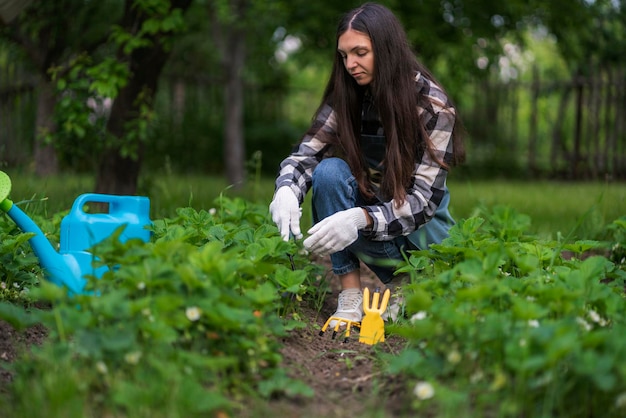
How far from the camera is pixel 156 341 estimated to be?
1.57 m

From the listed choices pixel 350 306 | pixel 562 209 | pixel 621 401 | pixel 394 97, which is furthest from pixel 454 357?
pixel 562 209

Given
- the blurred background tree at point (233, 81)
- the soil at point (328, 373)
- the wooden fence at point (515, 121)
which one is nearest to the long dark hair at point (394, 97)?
the soil at point (328, 373)

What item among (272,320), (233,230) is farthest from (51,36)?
(272,320)

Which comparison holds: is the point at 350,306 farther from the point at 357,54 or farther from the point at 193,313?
the point at 193,313

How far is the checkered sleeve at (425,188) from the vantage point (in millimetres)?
2426

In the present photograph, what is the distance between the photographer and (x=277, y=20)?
7543 mm

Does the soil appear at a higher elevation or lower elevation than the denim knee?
lower

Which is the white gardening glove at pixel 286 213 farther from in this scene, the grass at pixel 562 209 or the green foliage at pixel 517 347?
the grass at pixel 562 209

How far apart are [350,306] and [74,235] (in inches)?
36.2

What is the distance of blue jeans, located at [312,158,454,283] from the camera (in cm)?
249

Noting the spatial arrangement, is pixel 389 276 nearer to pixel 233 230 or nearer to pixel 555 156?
pixel 233 230

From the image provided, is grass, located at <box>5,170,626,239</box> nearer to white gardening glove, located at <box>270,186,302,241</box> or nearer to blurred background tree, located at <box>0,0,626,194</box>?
blurred background tree, located at <box>0,0,626,194</box>

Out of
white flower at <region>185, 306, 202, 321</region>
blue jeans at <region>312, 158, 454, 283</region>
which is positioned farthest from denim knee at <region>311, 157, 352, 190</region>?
white flower at <region>185, 306, 202, 321</region>

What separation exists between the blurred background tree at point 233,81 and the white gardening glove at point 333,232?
4.98 ft
